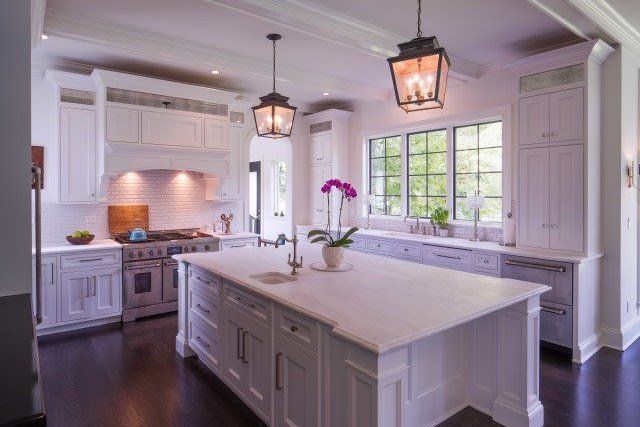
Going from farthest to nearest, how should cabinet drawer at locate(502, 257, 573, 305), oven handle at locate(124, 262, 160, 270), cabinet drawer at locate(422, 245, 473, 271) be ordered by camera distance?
oven handle at locate(124, 262, 160, 270)
cabinet drawer at locate(422, 245, 473, 271)
cabinet drawer at locate(502, 257, 573, 305)

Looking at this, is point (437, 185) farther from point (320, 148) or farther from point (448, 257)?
point (320, 148)

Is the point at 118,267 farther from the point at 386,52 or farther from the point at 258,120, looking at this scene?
the point at 386,52

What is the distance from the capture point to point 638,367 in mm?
3754

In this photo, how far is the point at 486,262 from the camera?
180 inches

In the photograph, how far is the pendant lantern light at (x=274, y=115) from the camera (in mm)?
3488

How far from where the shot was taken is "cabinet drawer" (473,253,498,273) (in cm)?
448

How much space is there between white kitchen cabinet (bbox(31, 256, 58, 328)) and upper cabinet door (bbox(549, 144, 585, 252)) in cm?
524

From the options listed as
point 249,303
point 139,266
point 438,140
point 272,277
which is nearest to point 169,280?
point 139,266

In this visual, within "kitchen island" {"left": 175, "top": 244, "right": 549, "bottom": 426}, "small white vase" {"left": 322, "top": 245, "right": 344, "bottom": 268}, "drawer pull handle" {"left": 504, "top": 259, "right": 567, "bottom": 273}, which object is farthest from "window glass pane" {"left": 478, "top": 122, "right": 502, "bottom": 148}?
"small white vase" {"left": 322, "top": 245, "right": 344, "bottom": 268}

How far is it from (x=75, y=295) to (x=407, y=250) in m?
3.94

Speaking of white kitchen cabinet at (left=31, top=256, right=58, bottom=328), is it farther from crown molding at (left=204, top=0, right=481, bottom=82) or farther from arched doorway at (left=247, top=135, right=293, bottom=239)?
arched doorway at (left=247, top=135, right=293, bottom=239)

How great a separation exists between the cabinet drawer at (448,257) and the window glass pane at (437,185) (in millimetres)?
1036

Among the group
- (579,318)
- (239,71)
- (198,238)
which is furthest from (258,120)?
(579,318)

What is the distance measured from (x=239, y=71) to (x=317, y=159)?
2.56 metres
